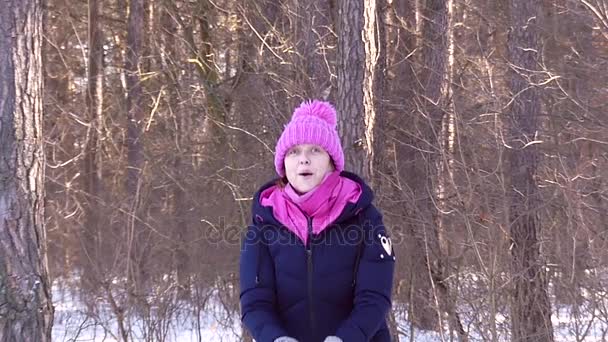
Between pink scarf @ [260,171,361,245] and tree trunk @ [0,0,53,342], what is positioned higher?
tree trunk @ [0,0,53,342]

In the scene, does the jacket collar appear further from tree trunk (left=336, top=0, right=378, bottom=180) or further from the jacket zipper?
tree trunk (left=336, top=0, right=378, bottom=180)

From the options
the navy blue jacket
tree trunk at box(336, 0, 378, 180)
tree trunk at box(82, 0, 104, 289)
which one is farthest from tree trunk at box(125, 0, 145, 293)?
the navy blue jacket

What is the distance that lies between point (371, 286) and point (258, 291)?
0.42 metres

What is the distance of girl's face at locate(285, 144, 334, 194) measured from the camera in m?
3.31

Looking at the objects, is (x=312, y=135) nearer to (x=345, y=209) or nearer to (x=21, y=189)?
(x=345, y=209)

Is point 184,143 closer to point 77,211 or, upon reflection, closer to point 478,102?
→ point 77,211

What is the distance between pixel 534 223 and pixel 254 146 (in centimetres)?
414

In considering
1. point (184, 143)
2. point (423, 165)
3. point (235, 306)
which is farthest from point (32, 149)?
point (184, 143)

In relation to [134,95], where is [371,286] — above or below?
below

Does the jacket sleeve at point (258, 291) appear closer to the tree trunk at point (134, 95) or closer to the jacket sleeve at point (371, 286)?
the jacket sleeve at point (371, 286)

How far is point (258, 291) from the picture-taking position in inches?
127

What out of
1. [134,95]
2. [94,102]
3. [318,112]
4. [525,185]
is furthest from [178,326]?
[94,102]

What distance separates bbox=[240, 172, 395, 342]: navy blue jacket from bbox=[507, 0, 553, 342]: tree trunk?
465cm

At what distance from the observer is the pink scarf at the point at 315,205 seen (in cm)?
324
